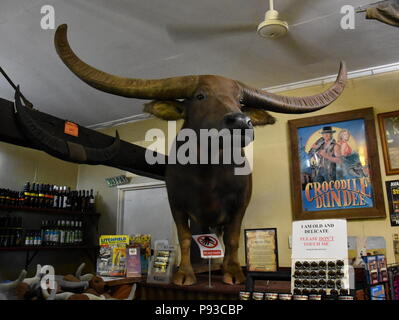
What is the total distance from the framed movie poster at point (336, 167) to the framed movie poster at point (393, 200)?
0.21ft

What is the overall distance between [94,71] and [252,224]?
209 centimetres

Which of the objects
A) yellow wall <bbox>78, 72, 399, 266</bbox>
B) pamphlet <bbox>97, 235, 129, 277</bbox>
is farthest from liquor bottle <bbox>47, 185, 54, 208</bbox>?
yellow wall <bbox>78, 72, 399, 266</bbox>

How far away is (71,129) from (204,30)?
119 cm

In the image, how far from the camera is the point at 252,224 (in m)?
3.13

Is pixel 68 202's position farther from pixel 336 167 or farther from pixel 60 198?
pixel 336 167

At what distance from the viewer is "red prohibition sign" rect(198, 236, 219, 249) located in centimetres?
161

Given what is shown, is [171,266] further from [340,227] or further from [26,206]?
[26,206]

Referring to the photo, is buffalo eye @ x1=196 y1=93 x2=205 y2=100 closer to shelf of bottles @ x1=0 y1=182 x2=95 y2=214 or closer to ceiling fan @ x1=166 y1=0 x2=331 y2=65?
ceiling fan @ x1=166 y1=0 x2=331 y2=65

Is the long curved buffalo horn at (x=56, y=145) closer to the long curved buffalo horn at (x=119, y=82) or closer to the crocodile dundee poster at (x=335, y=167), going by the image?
the long curved buffalo horn at (x=119, y=82)

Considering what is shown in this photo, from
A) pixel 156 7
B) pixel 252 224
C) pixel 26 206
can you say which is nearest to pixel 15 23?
pixel 156 7

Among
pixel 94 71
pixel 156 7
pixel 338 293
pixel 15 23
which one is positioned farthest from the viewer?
pixel 15 23

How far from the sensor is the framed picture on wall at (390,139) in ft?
8.73

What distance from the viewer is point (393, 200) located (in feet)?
8.55

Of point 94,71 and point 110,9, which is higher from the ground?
point 110,9
